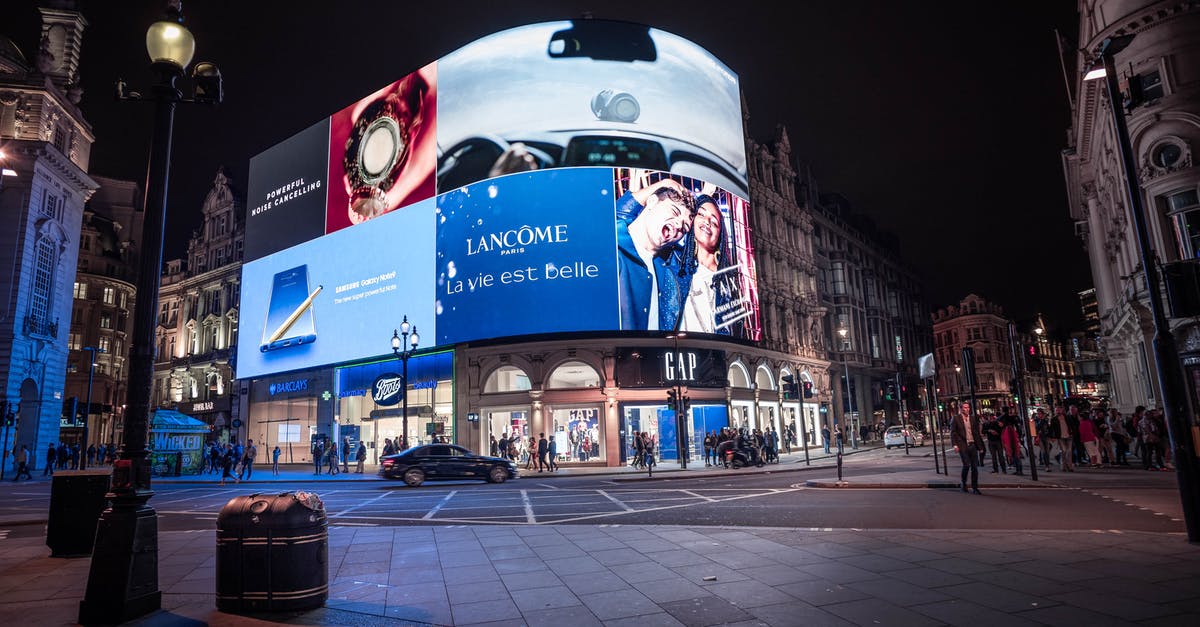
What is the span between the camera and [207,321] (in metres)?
55.1

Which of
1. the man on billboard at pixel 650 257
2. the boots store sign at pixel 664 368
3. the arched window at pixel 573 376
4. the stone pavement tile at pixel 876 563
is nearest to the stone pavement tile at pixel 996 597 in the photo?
the stone pavement tile at pixel 876 563

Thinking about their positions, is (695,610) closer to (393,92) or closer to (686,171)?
(686,171)

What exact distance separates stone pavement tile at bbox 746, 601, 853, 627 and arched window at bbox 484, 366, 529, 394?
3075 centimetres

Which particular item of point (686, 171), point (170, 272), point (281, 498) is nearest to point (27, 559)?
point (281, 498)

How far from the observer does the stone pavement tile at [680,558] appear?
7.60 m

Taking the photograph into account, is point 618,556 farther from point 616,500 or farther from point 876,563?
point 616,500

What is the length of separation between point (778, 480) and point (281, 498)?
719 inches

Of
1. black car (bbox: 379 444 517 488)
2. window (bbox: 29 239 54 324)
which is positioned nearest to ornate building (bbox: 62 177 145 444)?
window (bbox: 29 239 54 324)

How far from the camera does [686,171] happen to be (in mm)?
36406

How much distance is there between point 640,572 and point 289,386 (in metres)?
43.9

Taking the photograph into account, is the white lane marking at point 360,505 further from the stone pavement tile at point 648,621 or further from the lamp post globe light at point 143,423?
the stone pavement tile at point 648,621

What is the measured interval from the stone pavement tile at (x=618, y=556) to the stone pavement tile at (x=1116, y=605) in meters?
4.37

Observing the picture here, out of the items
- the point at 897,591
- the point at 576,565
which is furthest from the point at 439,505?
the point at 897,591

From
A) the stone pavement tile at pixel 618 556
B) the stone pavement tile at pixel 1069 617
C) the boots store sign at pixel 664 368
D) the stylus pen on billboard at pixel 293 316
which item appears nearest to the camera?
the stone pavement tile at pixel 1069 617
